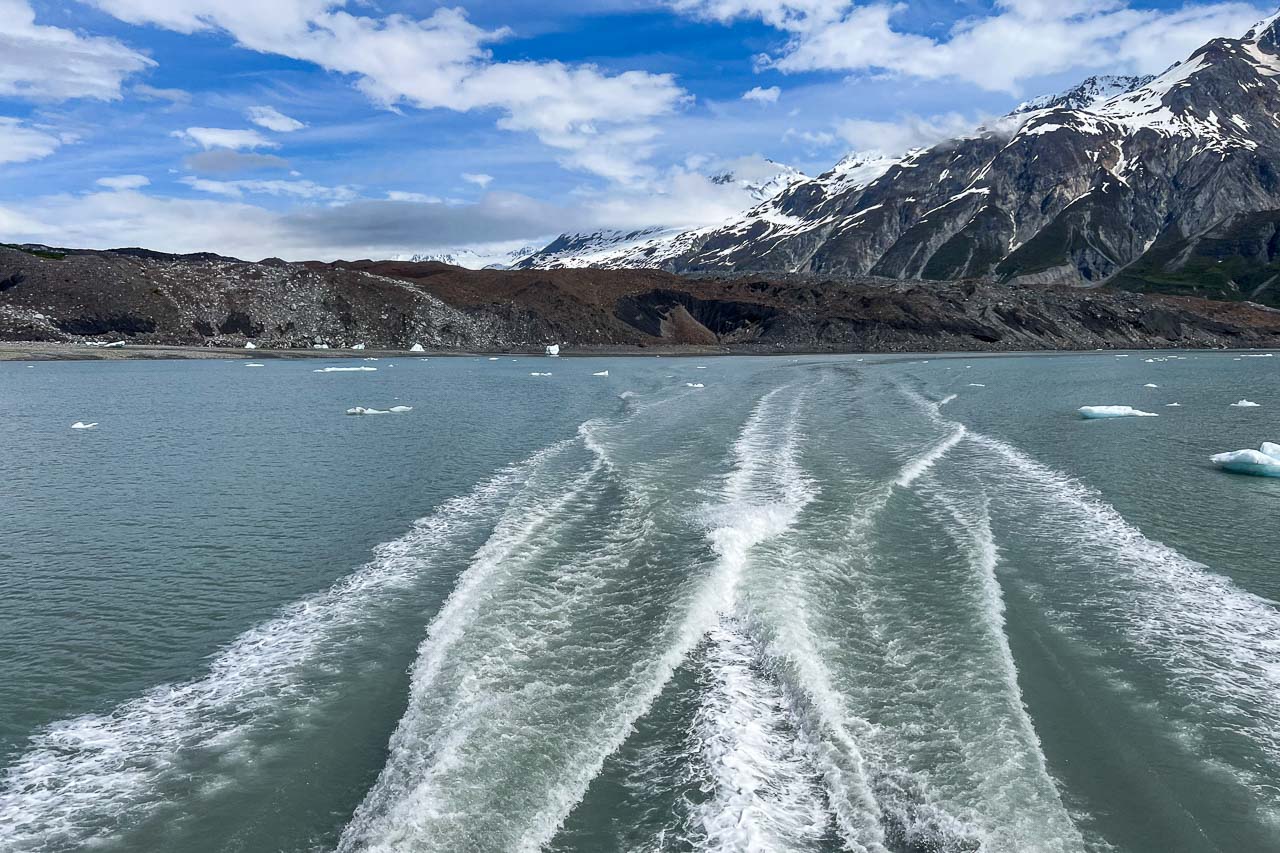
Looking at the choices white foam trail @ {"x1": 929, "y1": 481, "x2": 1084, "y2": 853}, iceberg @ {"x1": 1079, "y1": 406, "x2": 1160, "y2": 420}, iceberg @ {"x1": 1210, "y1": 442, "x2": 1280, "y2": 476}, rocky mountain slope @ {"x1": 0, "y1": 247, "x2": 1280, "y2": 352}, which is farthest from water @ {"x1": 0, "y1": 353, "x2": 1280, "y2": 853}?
rocky mountain slope @ {"x1": 0, "y1": 247, "x2": 1280, "y2": 352}

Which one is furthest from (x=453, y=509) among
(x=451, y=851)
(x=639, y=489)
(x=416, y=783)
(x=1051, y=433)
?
(x=1051, y=433)

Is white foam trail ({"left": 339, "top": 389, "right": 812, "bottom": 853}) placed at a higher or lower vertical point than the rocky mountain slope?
lower

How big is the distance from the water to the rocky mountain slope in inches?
3912

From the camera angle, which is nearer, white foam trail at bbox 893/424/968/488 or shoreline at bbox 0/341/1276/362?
white foam trail at bbox 893/424/968/488

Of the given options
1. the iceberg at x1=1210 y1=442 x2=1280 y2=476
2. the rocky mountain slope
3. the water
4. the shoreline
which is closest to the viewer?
the water

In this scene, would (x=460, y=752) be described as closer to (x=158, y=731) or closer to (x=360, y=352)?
(x=158, y=731)

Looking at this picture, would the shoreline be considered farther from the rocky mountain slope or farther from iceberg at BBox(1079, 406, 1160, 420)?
iceberg at BBox(1079, 406, 1160, 420)

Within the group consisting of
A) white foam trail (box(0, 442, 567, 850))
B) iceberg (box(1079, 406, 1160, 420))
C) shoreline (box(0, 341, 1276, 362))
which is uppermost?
shoreline (box(0, 341, 1276, 362))

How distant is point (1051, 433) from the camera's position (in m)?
34.6

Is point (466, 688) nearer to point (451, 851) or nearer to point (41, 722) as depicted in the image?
point (451, 851)

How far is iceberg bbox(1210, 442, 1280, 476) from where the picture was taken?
24234 millimetres

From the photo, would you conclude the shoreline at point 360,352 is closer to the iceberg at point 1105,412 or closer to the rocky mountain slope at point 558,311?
the rocky mountain slope at point 558,311

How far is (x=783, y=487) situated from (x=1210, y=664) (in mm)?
11595

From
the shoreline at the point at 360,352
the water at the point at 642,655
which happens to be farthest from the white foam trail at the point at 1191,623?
the shoreline at the point at 360,352
